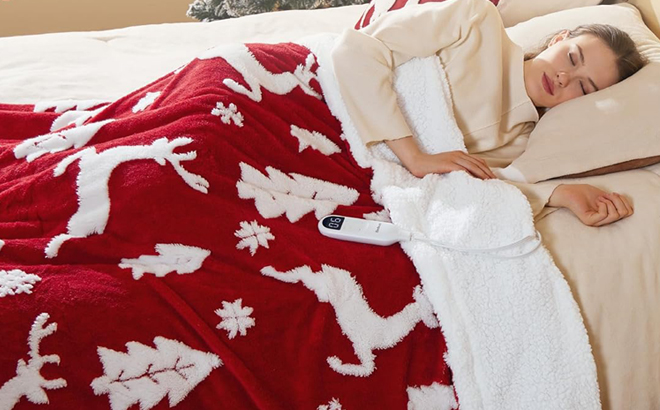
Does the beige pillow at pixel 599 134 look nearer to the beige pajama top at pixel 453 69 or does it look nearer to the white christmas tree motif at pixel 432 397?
the beige pajama top at pixel 453 69

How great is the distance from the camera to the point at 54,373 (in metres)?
0.75

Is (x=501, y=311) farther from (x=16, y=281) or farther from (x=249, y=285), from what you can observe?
(x=16, y=281)

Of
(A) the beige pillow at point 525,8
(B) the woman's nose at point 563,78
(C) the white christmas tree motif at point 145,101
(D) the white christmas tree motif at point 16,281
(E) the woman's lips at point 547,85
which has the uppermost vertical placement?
(C) the white christmas tree motif at point 145,101

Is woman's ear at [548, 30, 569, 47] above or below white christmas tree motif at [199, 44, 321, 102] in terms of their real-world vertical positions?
below

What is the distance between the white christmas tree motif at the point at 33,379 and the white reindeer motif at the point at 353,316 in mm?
303

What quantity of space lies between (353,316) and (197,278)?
236 millimetres

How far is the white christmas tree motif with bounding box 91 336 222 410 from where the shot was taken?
771 millimetres

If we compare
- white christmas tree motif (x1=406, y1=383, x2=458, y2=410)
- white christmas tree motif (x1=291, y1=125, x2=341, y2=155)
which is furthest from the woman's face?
white christmas tree motif (x1=406, y1=383, x2=458, y2=410)

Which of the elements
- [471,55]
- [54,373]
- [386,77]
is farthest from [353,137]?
[54,373]

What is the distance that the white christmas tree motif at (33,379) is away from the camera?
726 millimetres

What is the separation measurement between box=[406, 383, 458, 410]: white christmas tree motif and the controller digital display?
0.90 ft

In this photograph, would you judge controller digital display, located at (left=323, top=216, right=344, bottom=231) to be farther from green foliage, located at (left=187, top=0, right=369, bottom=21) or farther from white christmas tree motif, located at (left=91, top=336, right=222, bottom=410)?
green foliage, located at (left=187, top=0, right=369, bottom=21)

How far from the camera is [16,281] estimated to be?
2.54 ft

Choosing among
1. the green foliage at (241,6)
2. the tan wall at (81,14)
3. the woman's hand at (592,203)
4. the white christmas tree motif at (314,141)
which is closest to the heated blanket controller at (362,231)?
the white christmas tree motif at (314,141)
